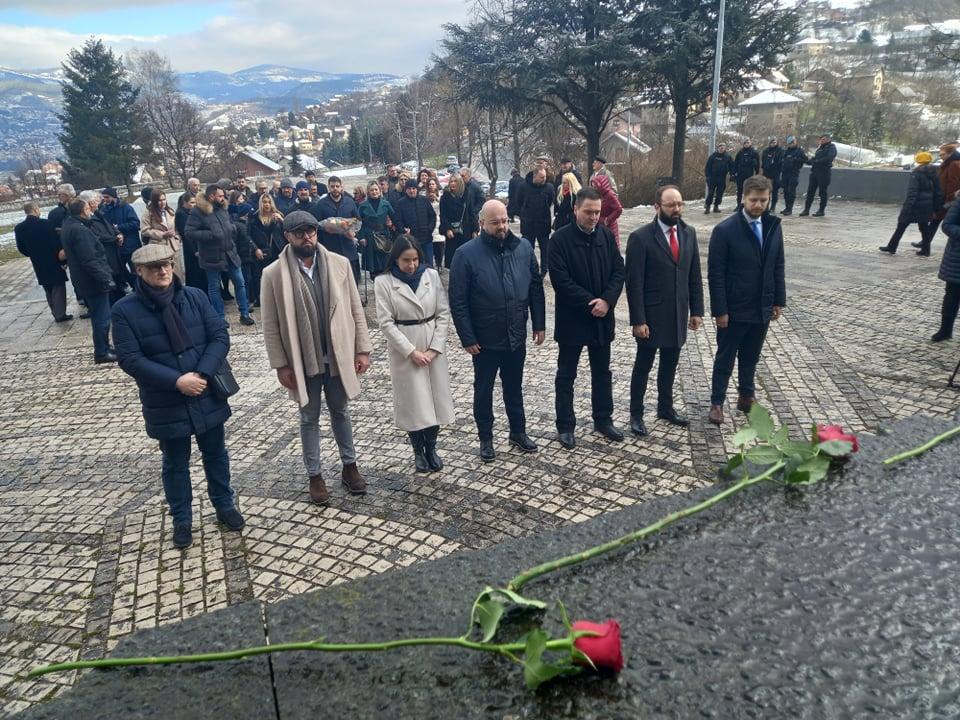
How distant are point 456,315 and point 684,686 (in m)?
4.16

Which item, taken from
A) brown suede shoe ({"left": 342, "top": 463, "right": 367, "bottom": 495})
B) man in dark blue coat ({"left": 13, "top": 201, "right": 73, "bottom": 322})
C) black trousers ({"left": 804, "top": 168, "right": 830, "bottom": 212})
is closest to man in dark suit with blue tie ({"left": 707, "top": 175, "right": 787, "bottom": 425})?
brown suede shoe ({"left": 342, "top": 463, "right": 367, "bottom": 495})

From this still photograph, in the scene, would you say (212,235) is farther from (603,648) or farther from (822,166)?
(822,166)

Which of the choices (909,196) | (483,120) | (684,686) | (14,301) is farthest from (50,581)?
(483,120)

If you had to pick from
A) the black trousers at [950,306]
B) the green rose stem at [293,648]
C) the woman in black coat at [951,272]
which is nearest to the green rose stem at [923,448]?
the green rose stem at [293,648]

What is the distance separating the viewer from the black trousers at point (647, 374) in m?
5.64

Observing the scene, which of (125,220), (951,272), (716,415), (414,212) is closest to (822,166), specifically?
(951,272)

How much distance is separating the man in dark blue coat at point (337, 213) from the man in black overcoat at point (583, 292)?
578 cm

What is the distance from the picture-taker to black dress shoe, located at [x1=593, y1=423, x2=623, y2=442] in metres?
5.54

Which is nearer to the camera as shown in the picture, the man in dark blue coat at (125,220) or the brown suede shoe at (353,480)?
the brown suede shoe at (353,480)

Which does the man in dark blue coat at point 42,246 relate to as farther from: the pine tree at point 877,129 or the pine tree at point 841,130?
the pine tree at point 877,129

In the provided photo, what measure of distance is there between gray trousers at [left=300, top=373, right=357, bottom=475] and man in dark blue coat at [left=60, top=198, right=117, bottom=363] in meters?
5.01

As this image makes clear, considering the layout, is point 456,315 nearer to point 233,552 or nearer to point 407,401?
point 407,401

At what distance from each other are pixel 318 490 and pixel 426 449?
889mm

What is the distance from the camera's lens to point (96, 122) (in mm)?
44094
